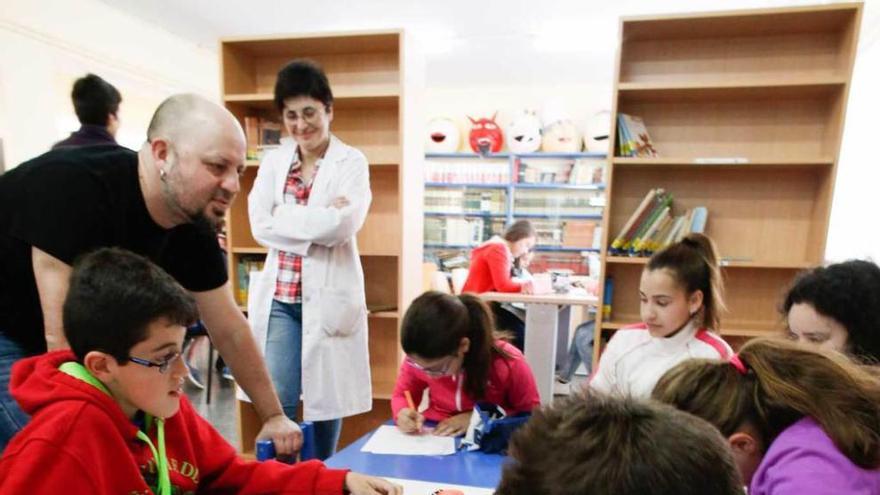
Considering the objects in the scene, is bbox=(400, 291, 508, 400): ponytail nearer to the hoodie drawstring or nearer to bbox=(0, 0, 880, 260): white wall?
the hoodie drawstring

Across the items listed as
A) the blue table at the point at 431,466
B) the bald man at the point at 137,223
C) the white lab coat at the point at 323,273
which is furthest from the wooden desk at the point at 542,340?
the bald man at the point at 137,223

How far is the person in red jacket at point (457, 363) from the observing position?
1.37 m

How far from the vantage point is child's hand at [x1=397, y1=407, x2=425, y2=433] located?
1319 millimetres

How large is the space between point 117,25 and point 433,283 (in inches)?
118

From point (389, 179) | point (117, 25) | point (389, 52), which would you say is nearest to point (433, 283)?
point (389, 179)

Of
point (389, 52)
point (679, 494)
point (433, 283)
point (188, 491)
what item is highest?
point (389, 52)

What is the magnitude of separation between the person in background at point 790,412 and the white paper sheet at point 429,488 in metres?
0.41

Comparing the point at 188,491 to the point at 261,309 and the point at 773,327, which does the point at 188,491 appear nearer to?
the point at 261,309

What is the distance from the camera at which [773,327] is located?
2.36 meters

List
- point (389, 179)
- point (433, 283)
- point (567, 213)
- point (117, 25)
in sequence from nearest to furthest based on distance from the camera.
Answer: point (389, 179) → point (117, 25) → point (433, 283) → point (567, 213)

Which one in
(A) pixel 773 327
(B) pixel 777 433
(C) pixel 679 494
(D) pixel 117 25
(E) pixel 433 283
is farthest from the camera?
(E) pixel 433 283

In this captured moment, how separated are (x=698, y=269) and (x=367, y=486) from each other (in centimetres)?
122

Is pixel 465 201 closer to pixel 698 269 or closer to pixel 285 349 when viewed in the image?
pixel 285 349

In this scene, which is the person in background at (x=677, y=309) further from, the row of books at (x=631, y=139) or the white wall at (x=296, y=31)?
the white wall at (x=296, y=31)
